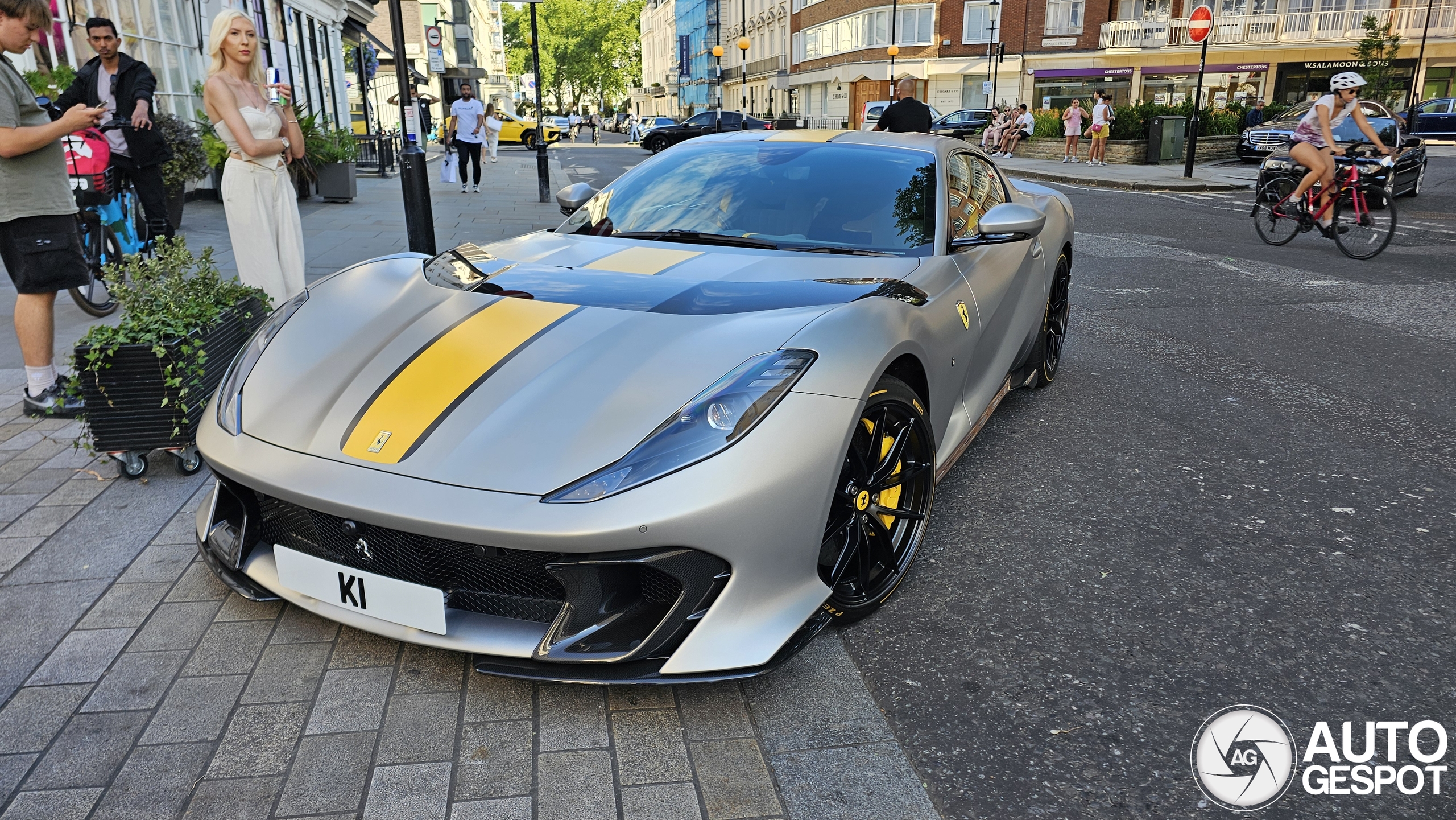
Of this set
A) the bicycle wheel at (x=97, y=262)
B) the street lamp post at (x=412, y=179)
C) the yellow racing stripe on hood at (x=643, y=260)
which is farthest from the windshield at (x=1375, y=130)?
the bicycle wheel at (x=97, y=262)

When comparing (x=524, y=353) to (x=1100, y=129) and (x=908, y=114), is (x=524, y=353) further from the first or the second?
(x=1100, y=129)

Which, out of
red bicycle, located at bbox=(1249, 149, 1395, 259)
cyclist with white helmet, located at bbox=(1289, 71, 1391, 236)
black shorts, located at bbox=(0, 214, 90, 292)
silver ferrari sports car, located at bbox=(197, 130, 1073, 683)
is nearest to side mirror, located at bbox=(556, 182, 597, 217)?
silver ferrari sports car, located at bbox=(197, 130, 1073, 683)

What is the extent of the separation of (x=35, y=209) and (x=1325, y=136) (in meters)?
10.8

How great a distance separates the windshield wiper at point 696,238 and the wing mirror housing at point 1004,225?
0.68m

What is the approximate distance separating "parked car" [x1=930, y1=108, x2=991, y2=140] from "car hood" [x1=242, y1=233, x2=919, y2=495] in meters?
31.1

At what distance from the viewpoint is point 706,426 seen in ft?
7.20

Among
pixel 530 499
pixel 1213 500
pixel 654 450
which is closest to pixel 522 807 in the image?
pixel 530 499

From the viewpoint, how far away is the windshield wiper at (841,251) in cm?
326

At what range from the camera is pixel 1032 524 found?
3404 mm

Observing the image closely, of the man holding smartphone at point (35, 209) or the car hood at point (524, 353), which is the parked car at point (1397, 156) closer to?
the car hood at point (524, 353)

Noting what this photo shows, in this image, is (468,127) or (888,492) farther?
(468,127)

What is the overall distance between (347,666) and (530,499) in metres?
0.82

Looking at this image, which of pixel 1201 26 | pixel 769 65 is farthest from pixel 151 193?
pixel 769 65

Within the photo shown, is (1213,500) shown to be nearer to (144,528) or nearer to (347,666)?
(347,666)
